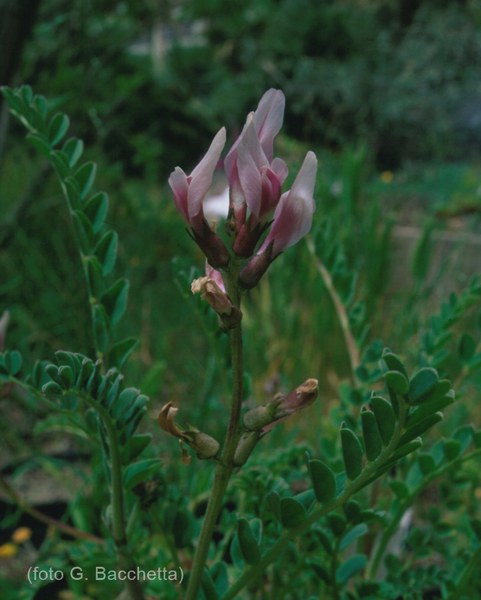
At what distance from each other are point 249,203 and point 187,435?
12 centimetres

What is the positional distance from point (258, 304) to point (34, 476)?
76 cm

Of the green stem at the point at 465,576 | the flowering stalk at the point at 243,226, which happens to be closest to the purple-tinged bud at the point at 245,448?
the flowering stalk at the point at 243,226

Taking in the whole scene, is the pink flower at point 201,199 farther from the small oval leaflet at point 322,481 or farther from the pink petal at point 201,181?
the small oval leaflet at point 322,481

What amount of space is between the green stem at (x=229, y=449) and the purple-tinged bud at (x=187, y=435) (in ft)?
0.03

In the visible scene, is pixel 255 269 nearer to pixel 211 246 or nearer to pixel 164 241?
pixel 211 246

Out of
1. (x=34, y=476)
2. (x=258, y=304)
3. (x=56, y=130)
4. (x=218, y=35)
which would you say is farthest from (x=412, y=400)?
(x=218, y=35)

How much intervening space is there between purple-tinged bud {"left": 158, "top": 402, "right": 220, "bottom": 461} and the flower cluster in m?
0.07

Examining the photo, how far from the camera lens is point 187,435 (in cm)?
42

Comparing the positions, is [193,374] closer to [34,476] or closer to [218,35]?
[34,476]

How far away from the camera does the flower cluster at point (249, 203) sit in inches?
16.1

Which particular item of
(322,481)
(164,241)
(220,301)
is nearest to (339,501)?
(322,481)

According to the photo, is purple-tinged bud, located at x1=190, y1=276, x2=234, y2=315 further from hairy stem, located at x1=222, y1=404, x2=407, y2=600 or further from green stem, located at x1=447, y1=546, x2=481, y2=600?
green stem, located at x1=447, y1=546, x2=481, y2=600

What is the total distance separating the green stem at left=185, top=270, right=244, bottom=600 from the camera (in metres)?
0.41

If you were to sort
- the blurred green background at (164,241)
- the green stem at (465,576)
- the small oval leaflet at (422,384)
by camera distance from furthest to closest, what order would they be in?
the blurred green background at (164,241)
the green stem at (465,576)
the small oval leaflet at (422,384)
